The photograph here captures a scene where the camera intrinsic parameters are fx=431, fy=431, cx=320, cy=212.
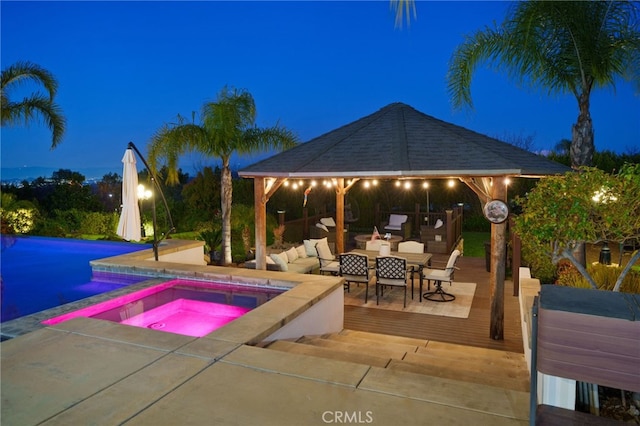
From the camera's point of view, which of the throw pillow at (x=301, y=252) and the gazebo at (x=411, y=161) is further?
the throw pillow at (x=301, y=252)

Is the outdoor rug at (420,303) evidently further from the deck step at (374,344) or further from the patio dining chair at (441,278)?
the deck step at (374,344)

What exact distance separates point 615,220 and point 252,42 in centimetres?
3835

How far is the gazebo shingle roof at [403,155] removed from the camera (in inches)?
271

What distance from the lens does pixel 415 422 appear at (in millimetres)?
2816

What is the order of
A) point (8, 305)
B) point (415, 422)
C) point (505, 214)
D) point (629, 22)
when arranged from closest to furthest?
point (415, 422) < point (505, 214) < point (8, 305) < point (629, 22)

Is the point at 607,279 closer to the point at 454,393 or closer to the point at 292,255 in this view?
the point at 454,393

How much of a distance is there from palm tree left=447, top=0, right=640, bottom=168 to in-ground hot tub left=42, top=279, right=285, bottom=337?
619cm

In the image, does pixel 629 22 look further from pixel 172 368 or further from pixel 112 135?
pixel 112 135

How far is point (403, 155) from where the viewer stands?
7422 millimetres

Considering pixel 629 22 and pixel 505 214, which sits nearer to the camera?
pixel 505 214

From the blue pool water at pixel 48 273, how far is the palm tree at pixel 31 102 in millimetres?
3523

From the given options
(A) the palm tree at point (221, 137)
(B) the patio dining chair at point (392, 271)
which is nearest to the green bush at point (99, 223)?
(A) the palm tree at point (221, 137)

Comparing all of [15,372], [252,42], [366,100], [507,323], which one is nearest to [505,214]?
[507,323]

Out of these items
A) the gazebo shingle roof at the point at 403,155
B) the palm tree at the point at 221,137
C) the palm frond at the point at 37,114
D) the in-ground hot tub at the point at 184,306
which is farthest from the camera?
the palm frond at the point at 37,114
